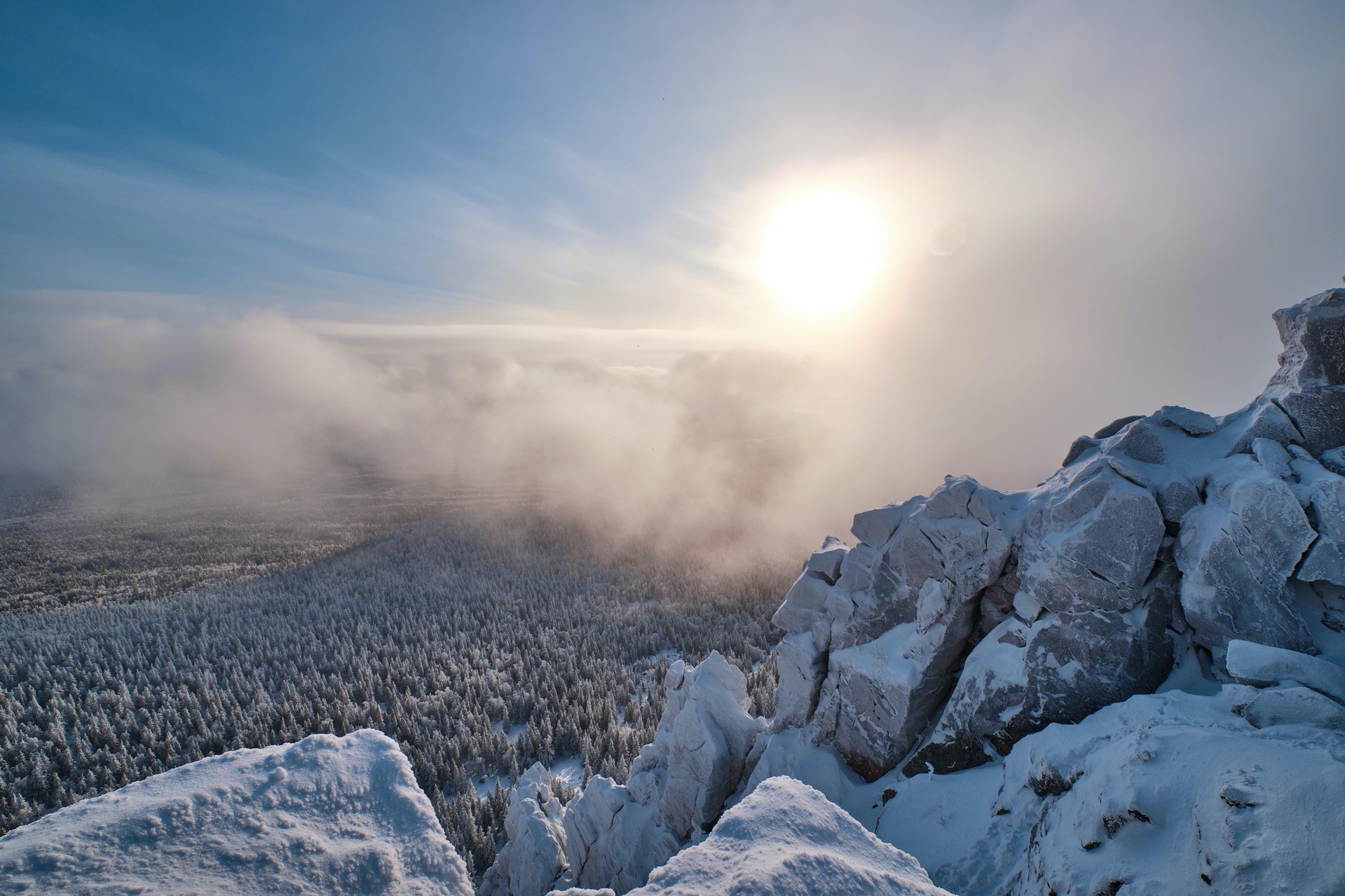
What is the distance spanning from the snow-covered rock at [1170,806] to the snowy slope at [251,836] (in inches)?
375

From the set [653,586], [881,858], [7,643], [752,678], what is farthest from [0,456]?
[881,858]

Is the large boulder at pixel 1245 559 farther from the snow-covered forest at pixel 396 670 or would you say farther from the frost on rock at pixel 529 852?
the snow-covered forest at pixel 396 670

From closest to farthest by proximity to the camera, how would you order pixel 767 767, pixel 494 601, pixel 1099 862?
pixel 1099 862 → pixel 767 767 → pixel 494 601

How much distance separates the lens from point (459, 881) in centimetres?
655

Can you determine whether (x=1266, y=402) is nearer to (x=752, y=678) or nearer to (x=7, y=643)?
(x=752, y=678)

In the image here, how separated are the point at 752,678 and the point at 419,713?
2457 cm

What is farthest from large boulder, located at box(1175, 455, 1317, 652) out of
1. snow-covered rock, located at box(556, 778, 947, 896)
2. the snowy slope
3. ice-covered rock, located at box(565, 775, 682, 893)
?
ice-covered rock, located at box(565, 775, 682, 893)

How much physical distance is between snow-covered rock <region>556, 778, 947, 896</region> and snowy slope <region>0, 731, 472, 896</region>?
281 cm

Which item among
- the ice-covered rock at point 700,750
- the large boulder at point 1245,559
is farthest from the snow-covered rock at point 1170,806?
the ice-covered rock at point 700,750

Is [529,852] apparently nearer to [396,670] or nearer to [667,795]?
[667,795]

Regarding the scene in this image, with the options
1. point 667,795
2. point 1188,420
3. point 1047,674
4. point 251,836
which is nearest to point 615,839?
point 667,795

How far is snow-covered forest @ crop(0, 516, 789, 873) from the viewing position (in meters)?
30.4

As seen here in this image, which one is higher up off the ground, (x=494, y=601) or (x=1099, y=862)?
(x=1099, y=862)

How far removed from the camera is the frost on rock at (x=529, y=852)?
669 inches
